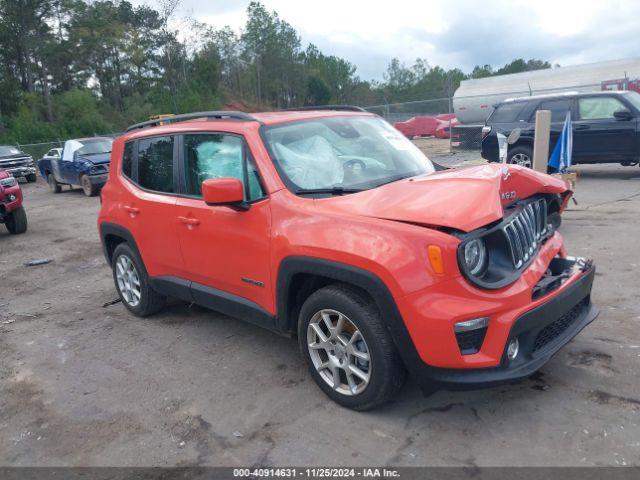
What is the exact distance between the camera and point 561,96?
11.8 metres

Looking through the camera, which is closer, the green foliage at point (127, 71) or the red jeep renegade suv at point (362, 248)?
the red jeep renegade suv at point (362, 248)

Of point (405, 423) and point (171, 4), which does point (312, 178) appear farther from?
point (171, 4)

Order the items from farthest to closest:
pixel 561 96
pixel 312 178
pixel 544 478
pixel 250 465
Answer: pixel 561 96 → pixel 312 178 → pixel 250 465 → pixel 544 478

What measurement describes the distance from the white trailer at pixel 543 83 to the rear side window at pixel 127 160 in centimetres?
1937

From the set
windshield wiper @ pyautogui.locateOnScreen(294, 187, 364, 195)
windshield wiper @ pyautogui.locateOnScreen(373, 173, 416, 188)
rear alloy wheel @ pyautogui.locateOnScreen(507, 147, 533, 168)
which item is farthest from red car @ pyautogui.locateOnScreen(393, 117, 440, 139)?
windshield wiper @ pyautogui.locateOnScreen(294, 187, 364, 195)

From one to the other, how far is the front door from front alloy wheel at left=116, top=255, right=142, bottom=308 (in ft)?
3.61

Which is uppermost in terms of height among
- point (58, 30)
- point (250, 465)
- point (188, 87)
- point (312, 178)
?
point (58, 30)

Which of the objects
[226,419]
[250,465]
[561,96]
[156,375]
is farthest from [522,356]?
[561,96]

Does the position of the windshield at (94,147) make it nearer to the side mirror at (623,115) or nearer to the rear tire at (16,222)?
the rear tire at (16,222)

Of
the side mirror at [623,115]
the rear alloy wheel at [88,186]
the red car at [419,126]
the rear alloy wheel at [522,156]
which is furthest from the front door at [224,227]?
the red car at [419,126]

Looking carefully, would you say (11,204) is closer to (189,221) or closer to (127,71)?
(189,221)

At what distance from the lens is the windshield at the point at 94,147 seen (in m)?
15.9

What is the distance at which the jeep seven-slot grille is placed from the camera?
3105 millimetres

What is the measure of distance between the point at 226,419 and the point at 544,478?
1.82 metres
